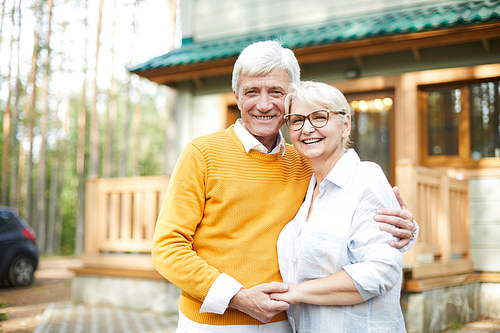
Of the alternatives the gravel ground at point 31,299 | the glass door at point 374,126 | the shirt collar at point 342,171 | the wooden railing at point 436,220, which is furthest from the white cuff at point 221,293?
the glass door at point 374,126

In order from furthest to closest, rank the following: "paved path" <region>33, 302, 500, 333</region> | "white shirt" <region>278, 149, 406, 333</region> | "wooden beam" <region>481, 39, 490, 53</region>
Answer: "wooden beam" <region>481, 39, 490, 53</region>, "paved path" <region>33, 302, 500, 333</region>, "white shirt" <region>278, 149, 406, 333</region>

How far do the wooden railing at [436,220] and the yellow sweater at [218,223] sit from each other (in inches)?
107

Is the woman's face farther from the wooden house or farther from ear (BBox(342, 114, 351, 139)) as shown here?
the wooden house

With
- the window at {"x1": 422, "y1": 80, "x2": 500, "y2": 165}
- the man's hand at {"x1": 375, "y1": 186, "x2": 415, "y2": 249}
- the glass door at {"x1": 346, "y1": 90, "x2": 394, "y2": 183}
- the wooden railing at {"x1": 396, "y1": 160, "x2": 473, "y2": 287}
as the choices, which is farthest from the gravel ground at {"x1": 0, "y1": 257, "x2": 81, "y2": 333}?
the window at {"x1": 422, "y1": 80, "x2": 500, "y2": 165}

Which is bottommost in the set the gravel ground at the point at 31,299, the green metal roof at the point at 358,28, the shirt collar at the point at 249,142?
the gravel ground at the point at 31,299

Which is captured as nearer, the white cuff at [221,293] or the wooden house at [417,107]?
the white cuff at [221,293]

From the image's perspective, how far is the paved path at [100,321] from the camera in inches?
193

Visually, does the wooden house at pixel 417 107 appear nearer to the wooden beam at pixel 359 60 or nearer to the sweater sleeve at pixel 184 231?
the wooden beam at pixel 359 60

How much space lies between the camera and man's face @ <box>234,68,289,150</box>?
196 centimetres

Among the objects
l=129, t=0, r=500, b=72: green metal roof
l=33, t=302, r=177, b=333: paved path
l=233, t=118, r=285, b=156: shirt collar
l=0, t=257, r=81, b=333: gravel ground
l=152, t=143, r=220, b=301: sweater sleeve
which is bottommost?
l=0, t=257, r=81, b=333: gravel ground

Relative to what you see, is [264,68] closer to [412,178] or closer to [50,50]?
[412,178]

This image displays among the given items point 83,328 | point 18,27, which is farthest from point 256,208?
point 18,27

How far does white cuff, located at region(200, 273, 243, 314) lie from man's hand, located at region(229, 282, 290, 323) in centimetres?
3

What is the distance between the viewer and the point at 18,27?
16688 millimetres
